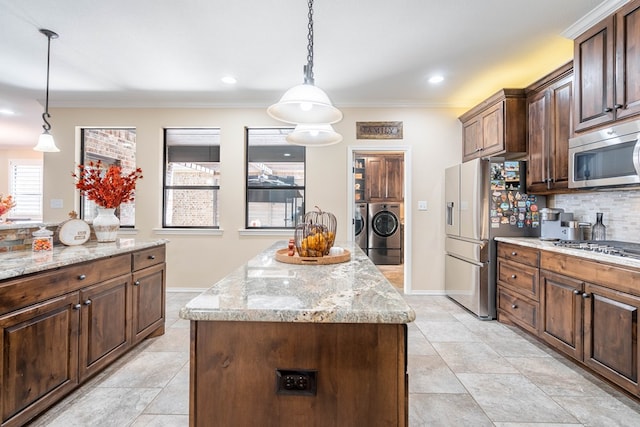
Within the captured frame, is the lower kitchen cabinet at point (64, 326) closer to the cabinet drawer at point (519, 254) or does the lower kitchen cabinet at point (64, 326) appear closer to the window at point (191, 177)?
the window at point (191, 177)

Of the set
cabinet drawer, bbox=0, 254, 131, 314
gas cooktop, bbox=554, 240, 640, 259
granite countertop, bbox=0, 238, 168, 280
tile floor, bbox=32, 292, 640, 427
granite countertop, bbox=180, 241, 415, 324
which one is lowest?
tile floor, bbox=32, 292, 640, 427

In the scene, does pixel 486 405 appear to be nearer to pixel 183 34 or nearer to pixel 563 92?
pixel 563 92

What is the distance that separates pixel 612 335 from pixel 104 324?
3.19 metres

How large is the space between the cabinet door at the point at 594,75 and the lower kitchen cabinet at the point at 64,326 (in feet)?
11.5

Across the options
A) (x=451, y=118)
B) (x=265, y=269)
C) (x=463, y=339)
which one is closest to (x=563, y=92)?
(x=451, y=118)

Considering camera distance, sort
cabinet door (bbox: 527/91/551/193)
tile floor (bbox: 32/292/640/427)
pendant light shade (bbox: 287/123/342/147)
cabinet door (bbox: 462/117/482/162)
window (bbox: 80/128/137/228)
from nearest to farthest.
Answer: tile floor (bbox: 32/292/640/427)
pendant light shade (bbox: 287/123/342/147)
cabinet door (bbox: 527/91/551/193)
cabinet door (bbox: 462/117/482/162)
window (bbox: 80/128/137/228)

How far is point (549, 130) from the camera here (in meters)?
2.80

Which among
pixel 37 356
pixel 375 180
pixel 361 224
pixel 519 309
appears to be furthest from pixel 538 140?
pixel 37 356

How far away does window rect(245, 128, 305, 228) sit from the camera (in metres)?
4.20

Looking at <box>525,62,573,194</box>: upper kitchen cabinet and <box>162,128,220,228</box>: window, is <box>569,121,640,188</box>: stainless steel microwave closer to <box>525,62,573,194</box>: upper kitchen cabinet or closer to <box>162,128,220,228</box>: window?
<box>525,62,573,194</box>: upper kitchen cabinet

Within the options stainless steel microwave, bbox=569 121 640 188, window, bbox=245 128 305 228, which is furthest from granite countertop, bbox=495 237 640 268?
window, bbox=245 128 305 228

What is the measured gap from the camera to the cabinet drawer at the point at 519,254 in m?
2.60

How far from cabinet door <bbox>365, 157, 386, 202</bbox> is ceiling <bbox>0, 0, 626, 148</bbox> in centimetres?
228

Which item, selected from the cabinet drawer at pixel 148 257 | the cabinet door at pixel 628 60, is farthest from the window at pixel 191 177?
the cabinet door at pixel 628 60
